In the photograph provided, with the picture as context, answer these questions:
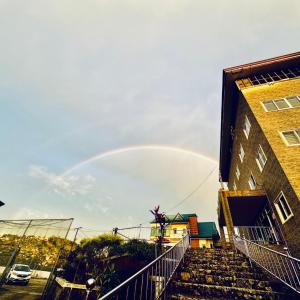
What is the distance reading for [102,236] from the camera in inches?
562

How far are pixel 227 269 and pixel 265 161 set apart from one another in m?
7.84

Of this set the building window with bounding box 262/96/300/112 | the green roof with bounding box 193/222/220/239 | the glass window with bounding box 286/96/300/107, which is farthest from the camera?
the green roof with bounding box 193/222/220/239

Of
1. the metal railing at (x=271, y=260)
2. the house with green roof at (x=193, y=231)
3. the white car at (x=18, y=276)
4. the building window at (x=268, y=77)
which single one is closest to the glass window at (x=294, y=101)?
the building window at (x=268, y=77)

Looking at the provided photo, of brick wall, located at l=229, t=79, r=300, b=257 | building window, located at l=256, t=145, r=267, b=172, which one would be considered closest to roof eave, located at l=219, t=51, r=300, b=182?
brick wall, located at l=229, t=79, r=300, b=257

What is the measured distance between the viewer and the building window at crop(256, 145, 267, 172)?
11870mm

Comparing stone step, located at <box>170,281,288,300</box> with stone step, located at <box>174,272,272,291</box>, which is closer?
stone step, located at <box>170,281,288,300</box>

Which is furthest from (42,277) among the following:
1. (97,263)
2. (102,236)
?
(97,263)

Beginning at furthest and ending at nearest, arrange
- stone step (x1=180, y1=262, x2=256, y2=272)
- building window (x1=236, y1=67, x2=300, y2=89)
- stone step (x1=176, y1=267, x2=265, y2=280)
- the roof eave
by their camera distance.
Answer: the roof eave < building window (x1=236, y1=67, x2=300, y2=89) < stone step (x1=180, y1=262, x2=256, y2=272) < stone step (x1=176, y1=267, x2=265, y2=280)

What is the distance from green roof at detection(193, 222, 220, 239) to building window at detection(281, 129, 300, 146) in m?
22.2

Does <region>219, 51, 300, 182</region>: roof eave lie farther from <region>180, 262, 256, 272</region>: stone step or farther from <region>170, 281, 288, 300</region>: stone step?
<region>170, 281, 288, 300</region>: stone step

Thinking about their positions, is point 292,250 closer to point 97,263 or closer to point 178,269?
point 178,269

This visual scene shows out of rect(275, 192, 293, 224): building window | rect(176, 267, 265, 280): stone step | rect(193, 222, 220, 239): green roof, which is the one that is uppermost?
rect(193, 222, 220, 239): green roof

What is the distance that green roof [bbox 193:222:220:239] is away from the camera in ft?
96.0

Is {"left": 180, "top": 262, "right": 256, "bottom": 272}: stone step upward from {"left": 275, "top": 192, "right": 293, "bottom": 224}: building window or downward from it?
downward
